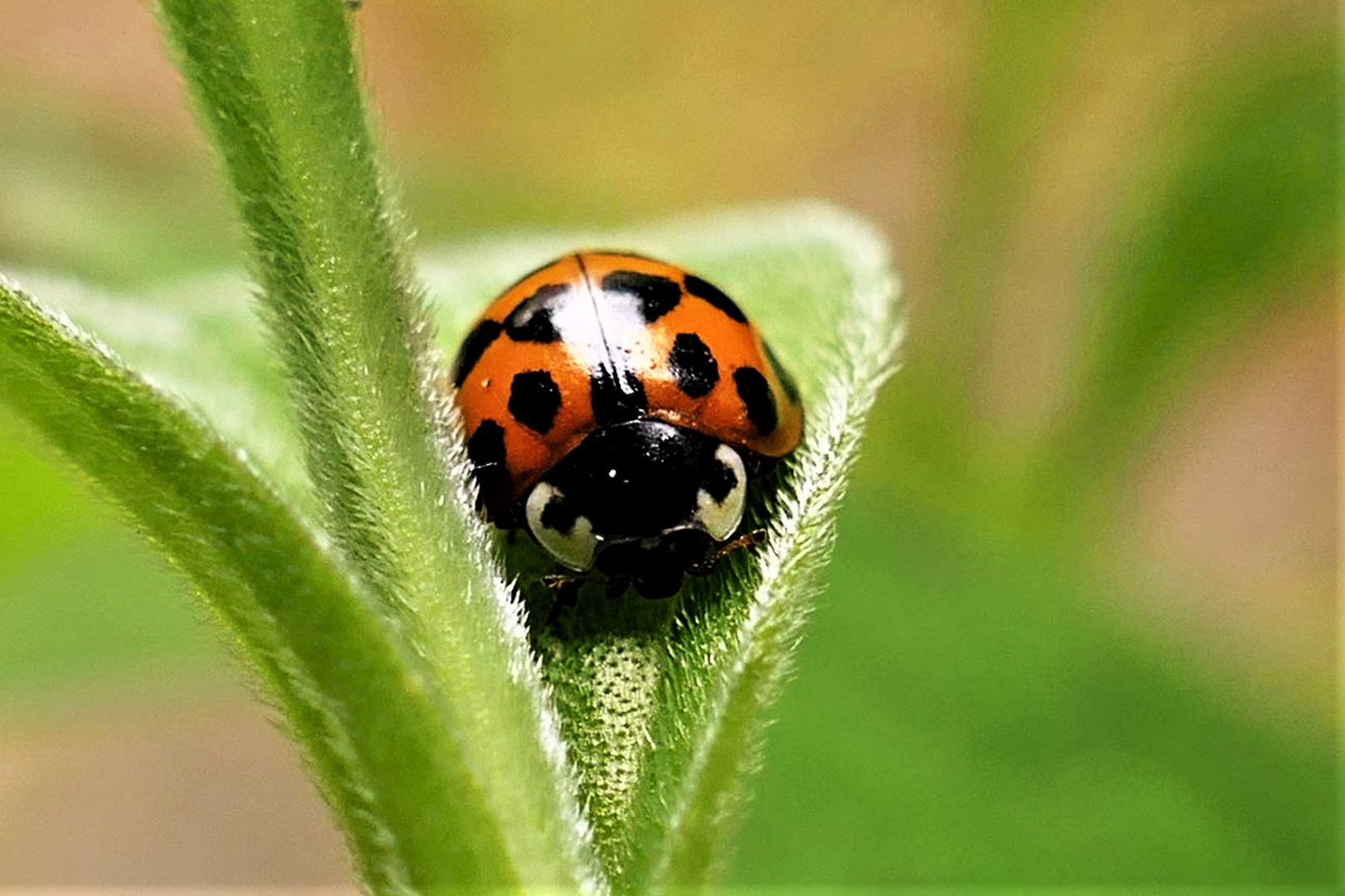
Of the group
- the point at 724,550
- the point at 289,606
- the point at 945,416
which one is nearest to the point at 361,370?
the point at 289,606

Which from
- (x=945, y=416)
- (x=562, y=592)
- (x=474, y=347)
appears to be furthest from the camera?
(x=945, y=416)

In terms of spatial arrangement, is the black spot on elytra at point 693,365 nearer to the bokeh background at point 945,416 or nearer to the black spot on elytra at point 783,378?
the black spot on elytra at point 783,378

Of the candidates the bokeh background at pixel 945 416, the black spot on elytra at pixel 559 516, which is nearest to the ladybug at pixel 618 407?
the black spot on elytra at pixel 559 516

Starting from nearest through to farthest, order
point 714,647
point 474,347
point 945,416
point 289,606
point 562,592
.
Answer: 1. point 289,606
2. point 714,647
3. point 562,592
4. point 474,347
5. point 945,416

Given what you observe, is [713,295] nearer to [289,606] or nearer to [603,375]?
[603,375]

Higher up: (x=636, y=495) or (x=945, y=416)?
(x=636, y=495)

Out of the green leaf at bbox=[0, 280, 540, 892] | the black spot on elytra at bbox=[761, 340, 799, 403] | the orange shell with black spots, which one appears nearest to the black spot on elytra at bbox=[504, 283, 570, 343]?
the orange shell with black spots
